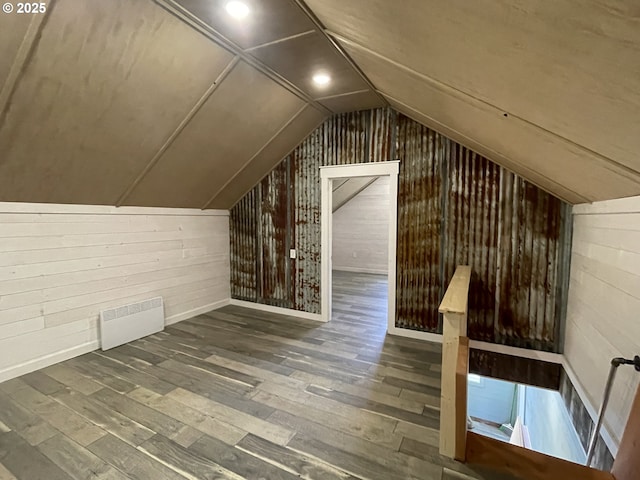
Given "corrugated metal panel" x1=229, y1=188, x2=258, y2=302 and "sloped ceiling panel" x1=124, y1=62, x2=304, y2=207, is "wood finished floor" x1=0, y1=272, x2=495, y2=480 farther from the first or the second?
"sloped ceiling panel" x1=124, y1=62, x2=304, y2=207

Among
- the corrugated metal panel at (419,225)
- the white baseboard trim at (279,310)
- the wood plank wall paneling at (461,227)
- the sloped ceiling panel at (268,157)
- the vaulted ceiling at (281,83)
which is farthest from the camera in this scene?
the white baseboard trim at (279,310)

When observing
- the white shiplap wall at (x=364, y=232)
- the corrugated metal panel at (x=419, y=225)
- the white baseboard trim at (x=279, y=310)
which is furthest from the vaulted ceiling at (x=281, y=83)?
the white shiplap wall at (x=364, y=232)

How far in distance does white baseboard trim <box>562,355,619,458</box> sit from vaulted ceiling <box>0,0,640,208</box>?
1520mm

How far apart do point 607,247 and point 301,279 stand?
126 inches

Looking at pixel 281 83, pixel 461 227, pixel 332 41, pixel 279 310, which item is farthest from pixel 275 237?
pixel 332 41

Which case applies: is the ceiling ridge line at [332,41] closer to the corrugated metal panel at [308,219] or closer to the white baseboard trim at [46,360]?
the corrugated metal panel at [308,219]

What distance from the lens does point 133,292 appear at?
351cm

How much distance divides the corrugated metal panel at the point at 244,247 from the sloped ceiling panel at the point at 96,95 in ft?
6.11

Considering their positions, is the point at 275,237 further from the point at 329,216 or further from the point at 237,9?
the point at 237,9

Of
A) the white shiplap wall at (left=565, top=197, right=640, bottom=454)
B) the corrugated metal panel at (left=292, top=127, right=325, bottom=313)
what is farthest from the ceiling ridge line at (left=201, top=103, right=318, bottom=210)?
the white shiplap wall at (left=565, top=197, right=640, bottom=454)

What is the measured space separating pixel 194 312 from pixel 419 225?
3.36 metres

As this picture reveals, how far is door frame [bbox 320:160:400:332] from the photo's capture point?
3.63 m

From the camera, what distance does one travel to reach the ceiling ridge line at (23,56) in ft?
5.25

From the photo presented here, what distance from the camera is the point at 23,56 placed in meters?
1.70
